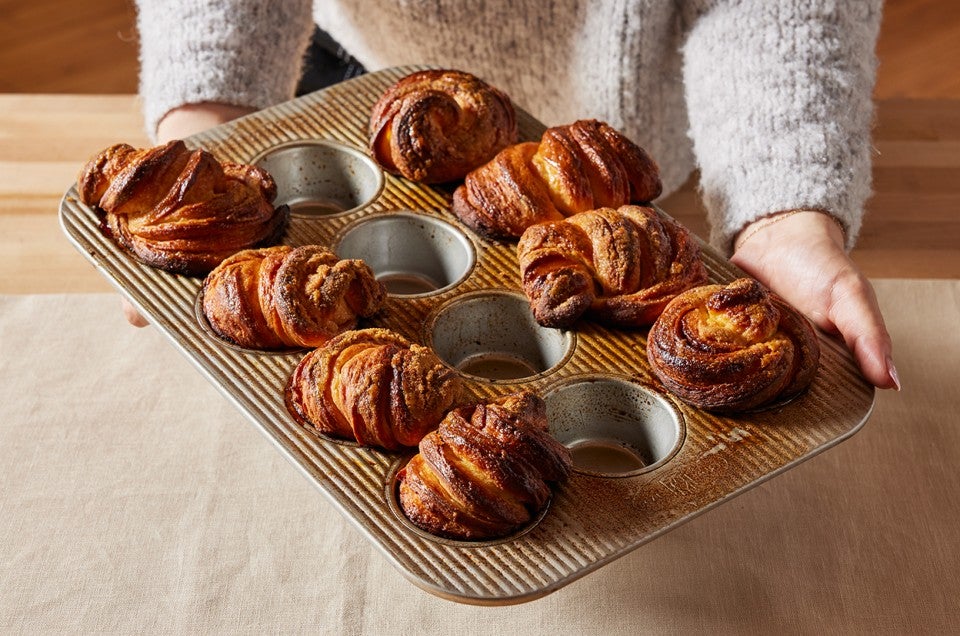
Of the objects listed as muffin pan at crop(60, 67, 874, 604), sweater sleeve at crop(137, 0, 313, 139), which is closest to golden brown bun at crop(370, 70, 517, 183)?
muffin pan at crop(60, 67, 874, 604)

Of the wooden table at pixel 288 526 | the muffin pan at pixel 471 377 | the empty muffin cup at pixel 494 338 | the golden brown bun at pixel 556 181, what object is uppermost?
the golden brown bun at pixel 556 181

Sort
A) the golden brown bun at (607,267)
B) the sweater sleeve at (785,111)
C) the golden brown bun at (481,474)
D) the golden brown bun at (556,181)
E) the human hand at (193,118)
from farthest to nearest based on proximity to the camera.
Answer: the human hand at (193,118) → the sweater sleeve at (785,111) → the golden brown bun at (556,181) → the golden brown bun at (607,267) → the golden brown bun at (481,474)

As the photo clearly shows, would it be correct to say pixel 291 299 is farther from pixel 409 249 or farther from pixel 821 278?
pixel 821 278

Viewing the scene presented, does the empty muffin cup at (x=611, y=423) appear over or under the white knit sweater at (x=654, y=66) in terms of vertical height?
under

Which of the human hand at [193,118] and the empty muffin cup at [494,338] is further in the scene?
the human hand at [193,118]

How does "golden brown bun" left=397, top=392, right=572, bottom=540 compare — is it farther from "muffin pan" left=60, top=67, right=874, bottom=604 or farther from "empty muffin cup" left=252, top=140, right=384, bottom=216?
"empty muffin cup" left=252, top=140, right=384, bottom=216

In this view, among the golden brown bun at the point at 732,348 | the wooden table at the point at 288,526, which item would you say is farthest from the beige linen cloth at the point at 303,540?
the golden brown bun at the point at 732,348

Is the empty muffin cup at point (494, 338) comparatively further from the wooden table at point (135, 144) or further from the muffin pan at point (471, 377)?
the wooden table at point (135, 144)

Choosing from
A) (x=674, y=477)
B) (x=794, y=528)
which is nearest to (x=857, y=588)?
(x=794, y=528)
